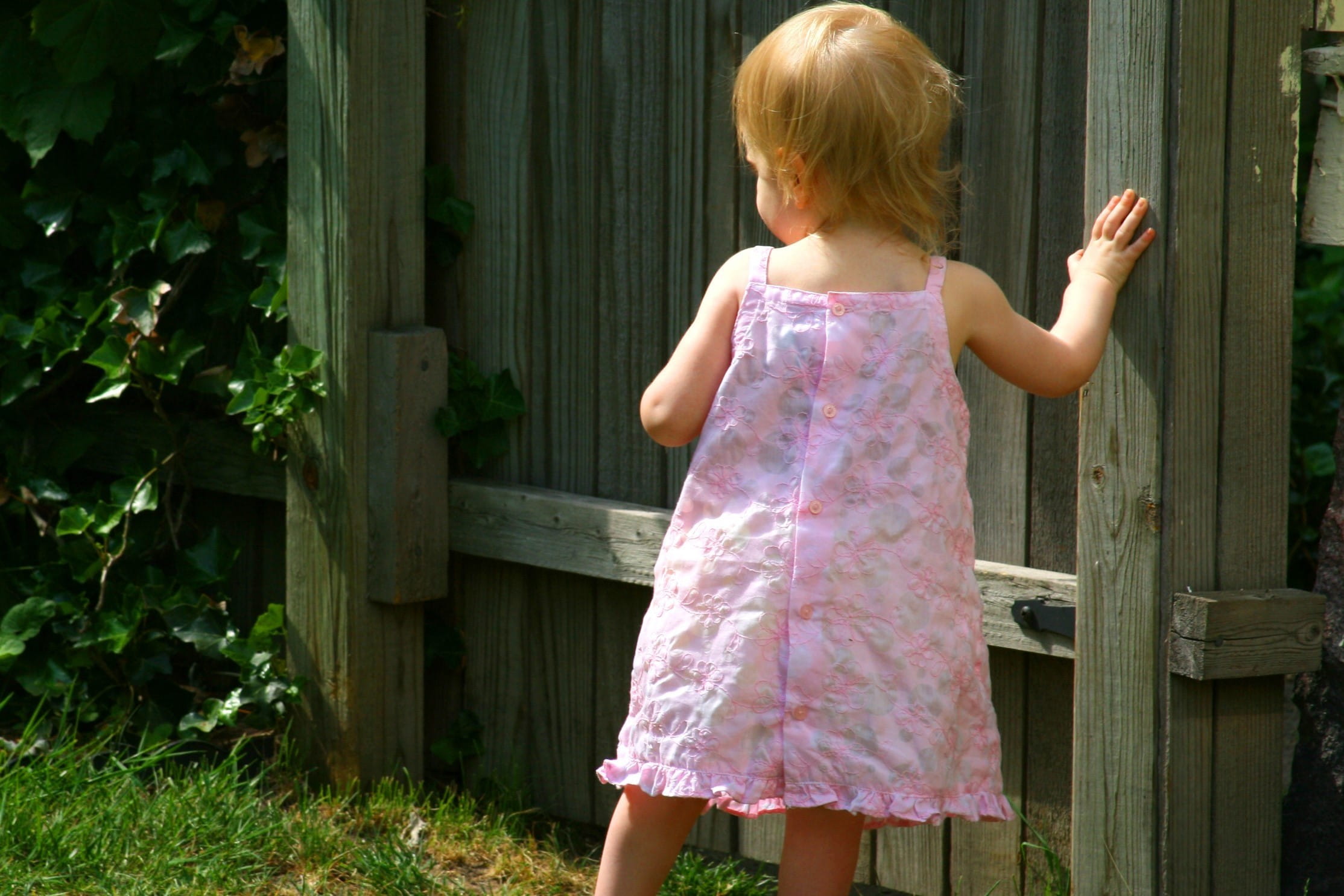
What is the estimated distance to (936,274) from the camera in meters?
2.11

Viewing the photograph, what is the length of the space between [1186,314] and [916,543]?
1.63 ft

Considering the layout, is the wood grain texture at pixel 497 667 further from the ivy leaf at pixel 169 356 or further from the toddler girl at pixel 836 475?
the toddler girl at pixel 836 475

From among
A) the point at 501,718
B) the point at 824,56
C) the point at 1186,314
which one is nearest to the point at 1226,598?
the point at 1186,314

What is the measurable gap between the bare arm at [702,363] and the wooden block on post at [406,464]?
102cm

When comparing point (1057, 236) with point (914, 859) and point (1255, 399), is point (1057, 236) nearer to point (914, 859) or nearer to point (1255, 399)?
point (1255, 399)

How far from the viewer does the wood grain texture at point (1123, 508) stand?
211cm

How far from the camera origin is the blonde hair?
1.99 metres

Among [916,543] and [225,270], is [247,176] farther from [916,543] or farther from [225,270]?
[916,543]

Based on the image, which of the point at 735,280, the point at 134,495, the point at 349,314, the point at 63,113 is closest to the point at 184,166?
the point at 63,113

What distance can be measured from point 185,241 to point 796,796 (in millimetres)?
1944

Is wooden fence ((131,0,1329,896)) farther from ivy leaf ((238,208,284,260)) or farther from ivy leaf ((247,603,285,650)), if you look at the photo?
ivy leaf ((238,208,284,260))

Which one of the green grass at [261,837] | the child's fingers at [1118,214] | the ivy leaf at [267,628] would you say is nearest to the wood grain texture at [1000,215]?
the child's fingers at [1118,214]

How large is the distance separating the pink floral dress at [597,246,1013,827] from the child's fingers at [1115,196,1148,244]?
0.26 meters

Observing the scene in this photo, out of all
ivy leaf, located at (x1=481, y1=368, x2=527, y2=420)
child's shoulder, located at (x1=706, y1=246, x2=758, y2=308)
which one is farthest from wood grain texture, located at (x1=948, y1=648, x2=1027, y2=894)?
ivy leaf, located at (x1=481, y1=368, x2=527, y2=420)
